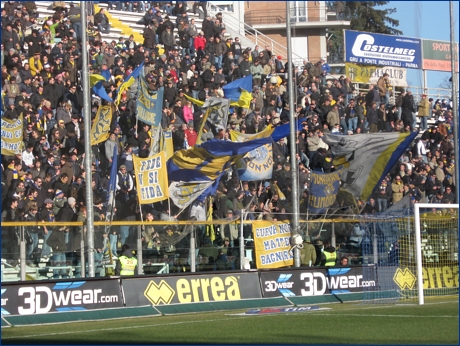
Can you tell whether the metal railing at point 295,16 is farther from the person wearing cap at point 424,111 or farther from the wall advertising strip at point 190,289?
the wall advertising strip at point 190,289

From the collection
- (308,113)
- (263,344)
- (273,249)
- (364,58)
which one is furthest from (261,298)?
(364,58)

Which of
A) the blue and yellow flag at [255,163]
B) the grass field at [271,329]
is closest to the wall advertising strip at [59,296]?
the grass field at [271,329]

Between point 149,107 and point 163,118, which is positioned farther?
point 163,118

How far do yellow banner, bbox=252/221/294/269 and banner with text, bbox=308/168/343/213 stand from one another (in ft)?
5.44

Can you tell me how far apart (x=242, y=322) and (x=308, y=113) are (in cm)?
1462

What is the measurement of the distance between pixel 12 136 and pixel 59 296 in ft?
19.9

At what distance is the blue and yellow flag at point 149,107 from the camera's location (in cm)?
2464

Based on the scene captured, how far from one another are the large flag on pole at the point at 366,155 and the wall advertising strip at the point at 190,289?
629 centimetres

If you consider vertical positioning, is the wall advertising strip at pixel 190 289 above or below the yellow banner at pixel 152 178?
below

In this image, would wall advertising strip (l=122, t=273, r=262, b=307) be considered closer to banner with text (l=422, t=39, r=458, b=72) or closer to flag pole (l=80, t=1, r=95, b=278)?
flag pole (l=80, t=1, r=95, b=278)

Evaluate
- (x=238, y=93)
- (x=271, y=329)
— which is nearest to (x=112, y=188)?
(x=238, y=93)

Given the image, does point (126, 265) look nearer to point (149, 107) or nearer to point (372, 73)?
point (149, 107)

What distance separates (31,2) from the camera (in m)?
30.1

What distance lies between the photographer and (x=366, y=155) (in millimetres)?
27531
